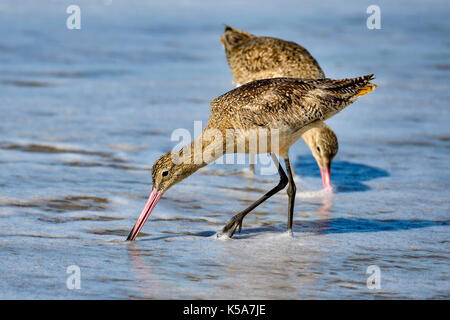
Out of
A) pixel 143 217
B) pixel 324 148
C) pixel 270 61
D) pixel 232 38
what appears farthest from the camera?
pixel 232 38

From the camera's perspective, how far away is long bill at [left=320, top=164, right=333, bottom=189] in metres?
7.14

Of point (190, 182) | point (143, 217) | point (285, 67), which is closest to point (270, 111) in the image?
point (143, 217)

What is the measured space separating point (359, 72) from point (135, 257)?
730 cm

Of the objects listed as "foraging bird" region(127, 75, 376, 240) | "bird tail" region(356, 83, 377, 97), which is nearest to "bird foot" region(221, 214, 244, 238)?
A: "foraging bird" region(127, 75, 376, 240)

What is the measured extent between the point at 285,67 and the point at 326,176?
4.10 feet

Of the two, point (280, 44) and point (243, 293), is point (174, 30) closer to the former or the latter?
point (280, 44)

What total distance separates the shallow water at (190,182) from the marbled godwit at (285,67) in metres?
0.29

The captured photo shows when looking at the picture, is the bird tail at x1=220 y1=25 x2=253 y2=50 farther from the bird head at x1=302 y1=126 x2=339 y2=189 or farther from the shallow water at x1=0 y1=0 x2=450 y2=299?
the bird head at x1=302 y1=126 x2=339 y2=189

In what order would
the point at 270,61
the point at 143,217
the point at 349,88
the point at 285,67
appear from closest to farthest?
1. the point at 143,217
2. the point at 349,88
3. the point at 285,67
4. the point at 270,61

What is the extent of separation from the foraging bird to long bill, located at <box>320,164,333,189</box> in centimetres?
125

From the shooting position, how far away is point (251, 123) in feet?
18.5

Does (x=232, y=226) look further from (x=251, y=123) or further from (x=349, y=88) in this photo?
(x=349, y=88)

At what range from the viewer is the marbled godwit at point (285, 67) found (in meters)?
7.34
